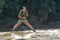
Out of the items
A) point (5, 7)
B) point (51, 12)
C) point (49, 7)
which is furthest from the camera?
point (51, 12)

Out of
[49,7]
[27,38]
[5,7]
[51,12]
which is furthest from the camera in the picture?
[51,12]

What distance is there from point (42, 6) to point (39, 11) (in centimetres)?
118

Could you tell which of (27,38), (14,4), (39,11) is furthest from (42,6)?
(27,38)

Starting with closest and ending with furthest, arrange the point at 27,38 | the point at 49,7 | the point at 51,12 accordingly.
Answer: the point at 27,38, the point at 49,7, the point at 51,12

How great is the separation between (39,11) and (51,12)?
3233 mm

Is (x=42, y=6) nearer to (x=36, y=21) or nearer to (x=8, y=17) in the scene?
(x=36, y=21)

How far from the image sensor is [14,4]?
40.1 m

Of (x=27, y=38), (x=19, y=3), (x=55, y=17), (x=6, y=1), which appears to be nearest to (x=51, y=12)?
(x=55, y=17)

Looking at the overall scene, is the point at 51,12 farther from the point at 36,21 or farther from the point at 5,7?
the point at 5,7

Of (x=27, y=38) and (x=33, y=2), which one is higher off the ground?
(x=33, y=2)

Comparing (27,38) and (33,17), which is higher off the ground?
(33,17)

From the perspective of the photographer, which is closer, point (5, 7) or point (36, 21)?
point (5, 7)

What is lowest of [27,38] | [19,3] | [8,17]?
[27,38]

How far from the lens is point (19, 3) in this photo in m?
42.0
